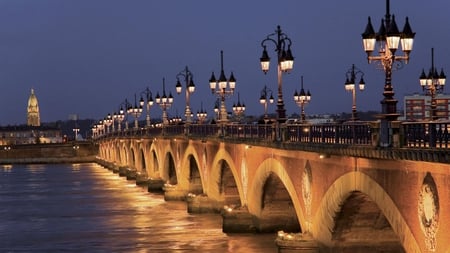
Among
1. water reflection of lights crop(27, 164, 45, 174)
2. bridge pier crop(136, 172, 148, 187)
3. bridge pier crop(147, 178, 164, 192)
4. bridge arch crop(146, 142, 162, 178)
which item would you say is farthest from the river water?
water reflection of lights crop(27, 164, 45, 174)

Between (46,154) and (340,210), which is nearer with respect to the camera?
(340,210)

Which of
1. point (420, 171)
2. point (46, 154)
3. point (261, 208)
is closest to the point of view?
point (420, 171)

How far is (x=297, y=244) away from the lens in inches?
1213

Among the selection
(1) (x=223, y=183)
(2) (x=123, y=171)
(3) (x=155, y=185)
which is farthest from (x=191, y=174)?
(2) (x=123, y=171)

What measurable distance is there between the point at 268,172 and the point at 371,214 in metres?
10.0

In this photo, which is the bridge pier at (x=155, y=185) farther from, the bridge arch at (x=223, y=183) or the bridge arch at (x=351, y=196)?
the bridge arch at (x=351, y=196)

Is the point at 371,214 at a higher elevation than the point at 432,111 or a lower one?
lower

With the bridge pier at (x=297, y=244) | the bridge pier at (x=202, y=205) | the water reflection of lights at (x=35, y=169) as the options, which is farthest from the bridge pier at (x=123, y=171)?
the bridge pier at (x=297, y=244)

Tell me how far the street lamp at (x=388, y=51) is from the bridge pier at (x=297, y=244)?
910 centimetres

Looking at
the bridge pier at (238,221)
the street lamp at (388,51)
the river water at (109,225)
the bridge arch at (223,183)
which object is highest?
the street lamp at (388,51)

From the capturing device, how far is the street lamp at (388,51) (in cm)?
2142

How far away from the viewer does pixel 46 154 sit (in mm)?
175625

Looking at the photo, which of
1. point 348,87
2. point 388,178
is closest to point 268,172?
point 348,87

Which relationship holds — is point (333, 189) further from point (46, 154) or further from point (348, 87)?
point (46, 154)
